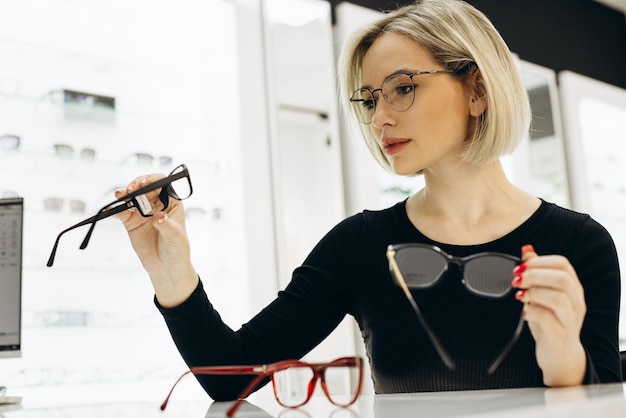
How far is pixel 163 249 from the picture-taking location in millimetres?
1359

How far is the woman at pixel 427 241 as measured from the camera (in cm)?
138

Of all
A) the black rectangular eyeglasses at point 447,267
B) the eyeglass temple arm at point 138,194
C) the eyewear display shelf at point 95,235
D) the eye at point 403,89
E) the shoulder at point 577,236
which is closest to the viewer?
the black rectangular eyeglasses at point 447,267

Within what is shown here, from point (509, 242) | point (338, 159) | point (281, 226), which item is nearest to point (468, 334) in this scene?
point (509, 242)

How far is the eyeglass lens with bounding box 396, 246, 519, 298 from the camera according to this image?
3.34ft

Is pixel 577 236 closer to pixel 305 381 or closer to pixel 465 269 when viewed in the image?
pixel 465 269

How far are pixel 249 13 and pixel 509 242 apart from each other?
2.08 metres

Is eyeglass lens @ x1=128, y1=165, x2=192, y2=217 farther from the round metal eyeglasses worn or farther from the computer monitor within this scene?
the computer monitor

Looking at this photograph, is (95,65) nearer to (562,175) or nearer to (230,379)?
(230,379)

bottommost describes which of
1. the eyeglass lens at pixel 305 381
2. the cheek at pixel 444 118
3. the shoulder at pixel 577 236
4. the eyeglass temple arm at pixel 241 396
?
the eyeglass lens at pixel 305 381

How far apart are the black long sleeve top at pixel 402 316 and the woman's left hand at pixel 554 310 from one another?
0.72 ft

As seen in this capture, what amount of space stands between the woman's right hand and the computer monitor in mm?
808

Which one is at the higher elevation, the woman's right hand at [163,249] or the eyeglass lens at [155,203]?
the eyeglass lens at [155,203]

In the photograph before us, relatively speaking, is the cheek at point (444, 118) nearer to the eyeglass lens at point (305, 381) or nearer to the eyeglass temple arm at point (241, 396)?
the eyeglass temple arm at point (241, 396)

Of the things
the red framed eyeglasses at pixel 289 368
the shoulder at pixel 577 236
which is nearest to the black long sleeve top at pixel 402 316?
the shoulder at pixel 577 236
